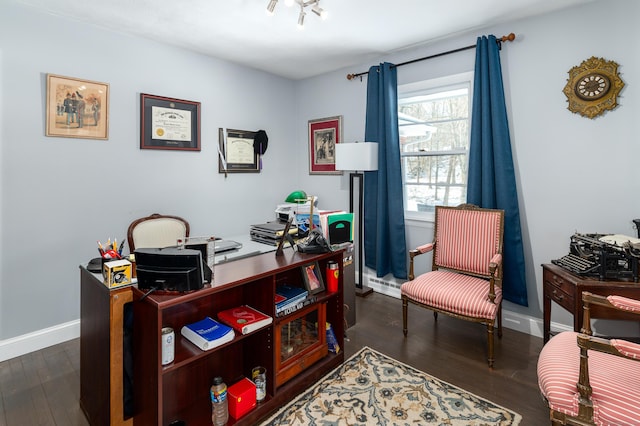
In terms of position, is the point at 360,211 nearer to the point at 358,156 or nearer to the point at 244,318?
the point at 358,156

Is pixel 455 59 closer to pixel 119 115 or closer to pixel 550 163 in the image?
pixel 550 163

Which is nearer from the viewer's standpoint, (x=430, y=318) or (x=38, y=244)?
(x=38, y=244)

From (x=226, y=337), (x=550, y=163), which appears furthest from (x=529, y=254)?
(x=226, y=337)

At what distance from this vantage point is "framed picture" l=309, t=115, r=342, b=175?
4.07m

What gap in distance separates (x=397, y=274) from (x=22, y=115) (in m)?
3.41

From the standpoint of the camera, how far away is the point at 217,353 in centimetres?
193

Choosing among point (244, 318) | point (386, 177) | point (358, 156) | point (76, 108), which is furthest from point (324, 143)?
point (244, 318)

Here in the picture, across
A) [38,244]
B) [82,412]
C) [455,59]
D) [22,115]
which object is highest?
[455,59]

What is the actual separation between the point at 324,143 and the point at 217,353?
2.86 meters

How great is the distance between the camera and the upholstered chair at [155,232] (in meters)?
2.70

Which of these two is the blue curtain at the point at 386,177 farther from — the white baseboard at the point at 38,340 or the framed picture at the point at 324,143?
the white baseboard at the point at 38,340

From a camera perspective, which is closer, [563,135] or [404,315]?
[563,135]

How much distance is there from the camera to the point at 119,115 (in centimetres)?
292

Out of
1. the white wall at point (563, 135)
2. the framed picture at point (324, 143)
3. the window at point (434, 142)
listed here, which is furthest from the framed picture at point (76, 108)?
the white wall at point (563, 135)
